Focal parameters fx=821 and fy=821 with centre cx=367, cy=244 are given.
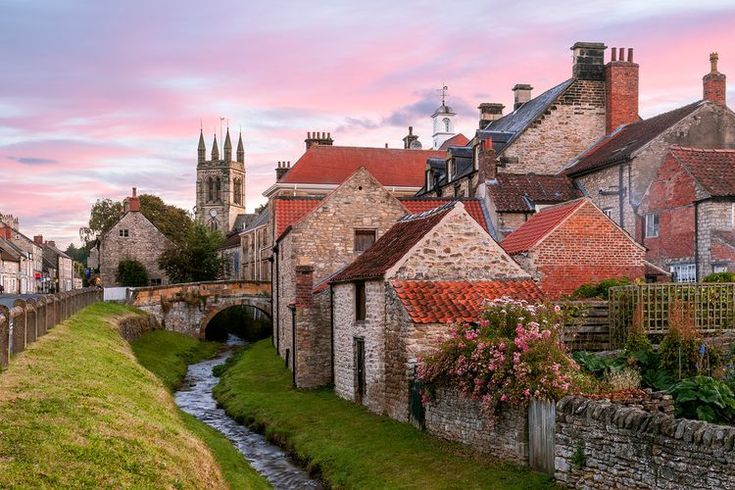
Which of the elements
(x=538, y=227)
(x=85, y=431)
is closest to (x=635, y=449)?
(x=85, y=431)

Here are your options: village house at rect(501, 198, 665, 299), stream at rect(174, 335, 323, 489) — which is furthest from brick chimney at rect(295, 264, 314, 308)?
village house at rect(501, 198, 665, 299)

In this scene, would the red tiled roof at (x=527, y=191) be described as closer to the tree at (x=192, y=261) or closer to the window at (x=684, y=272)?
the window at (x=684, y=272)

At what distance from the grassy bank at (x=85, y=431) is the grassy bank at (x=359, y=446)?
333cm

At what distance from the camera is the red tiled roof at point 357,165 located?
7131 centimetres

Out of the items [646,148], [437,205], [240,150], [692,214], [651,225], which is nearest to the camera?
[692,214]

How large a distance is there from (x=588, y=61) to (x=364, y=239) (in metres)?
22.0

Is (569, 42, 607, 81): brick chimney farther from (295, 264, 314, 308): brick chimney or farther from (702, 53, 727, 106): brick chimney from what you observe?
(295, 264, 314, 308): brick chimney

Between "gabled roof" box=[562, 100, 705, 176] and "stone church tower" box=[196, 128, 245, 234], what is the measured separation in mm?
106421

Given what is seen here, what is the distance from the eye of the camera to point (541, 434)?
16.4m

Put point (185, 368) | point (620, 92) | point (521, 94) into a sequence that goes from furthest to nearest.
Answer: point (521, 94) → point (620, 92) → point (185, 368)

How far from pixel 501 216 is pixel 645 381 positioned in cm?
1965

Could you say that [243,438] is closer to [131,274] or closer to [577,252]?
[577,252]

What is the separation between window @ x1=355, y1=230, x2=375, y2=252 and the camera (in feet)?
108

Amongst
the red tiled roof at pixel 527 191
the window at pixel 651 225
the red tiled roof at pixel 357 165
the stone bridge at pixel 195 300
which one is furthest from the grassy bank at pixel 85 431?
the red tiled roof at pixel 357 165
